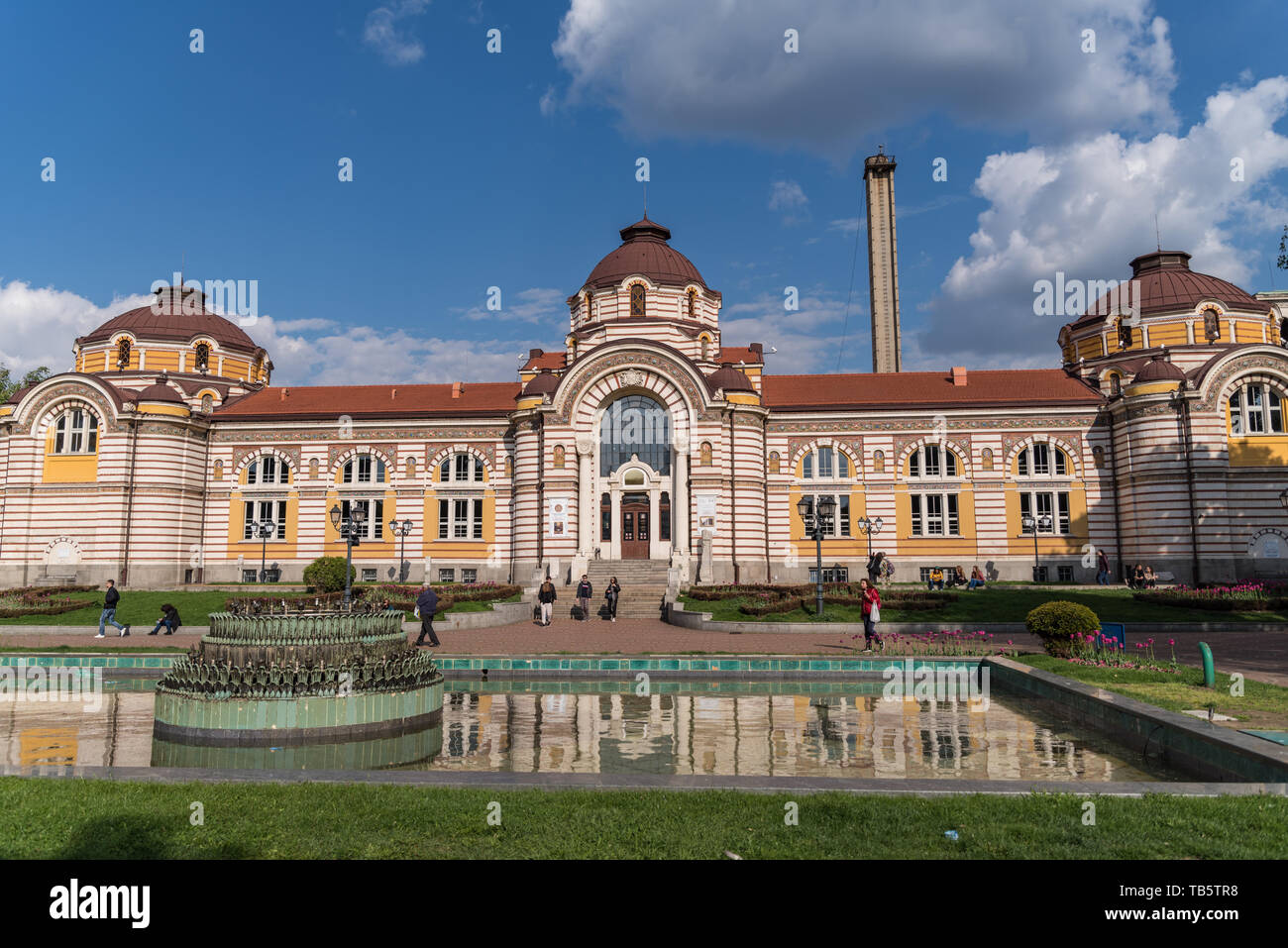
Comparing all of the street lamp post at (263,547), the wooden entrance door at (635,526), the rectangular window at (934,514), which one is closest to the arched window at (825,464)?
the rectangular window at (934,514)

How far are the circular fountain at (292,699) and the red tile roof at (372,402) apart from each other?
35359mm

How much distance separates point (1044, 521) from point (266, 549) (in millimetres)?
42070

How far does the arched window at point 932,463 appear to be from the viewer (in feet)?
152

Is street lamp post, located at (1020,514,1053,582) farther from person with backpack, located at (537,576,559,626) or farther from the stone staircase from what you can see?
person with backpack, located at (537,576,559,626)

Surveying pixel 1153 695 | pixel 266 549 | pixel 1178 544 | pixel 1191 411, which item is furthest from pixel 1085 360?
pixel 266 549

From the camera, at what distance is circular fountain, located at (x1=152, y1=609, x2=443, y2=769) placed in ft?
39.4

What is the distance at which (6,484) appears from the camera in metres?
45.4

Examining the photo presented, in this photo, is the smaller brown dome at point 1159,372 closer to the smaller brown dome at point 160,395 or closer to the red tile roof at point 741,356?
the red tile roof at point 741,356

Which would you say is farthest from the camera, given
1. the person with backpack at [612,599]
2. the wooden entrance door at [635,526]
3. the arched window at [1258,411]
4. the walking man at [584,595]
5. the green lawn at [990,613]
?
the wooden entrance door at [635,526]

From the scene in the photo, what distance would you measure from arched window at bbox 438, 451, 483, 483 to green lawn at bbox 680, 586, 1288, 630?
19821 millimetres

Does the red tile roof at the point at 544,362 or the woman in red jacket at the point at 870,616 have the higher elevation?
the red tile roof at the point at 544,362

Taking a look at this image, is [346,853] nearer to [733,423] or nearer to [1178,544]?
[733,423]

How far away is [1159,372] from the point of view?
4262cm
